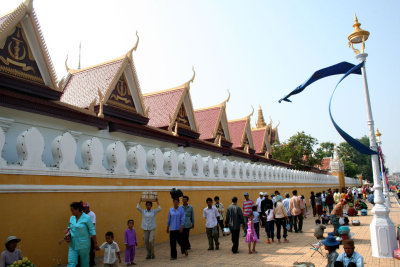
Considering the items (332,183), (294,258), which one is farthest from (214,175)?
(332,183)

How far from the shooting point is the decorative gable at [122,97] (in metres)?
12.3

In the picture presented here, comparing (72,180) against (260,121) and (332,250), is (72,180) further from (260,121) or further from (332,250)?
(260,121)

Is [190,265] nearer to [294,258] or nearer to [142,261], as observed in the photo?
[142,261]

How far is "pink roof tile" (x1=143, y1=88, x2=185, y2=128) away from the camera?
618 inches

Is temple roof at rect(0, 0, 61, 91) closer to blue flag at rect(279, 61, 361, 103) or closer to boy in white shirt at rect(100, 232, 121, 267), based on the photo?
boy in white shirt at rect(100, 232, 121, 267)

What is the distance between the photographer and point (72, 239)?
17.5 ft

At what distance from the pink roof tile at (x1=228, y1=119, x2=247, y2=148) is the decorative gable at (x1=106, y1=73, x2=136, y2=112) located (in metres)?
11.9

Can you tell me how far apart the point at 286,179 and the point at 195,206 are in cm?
1170

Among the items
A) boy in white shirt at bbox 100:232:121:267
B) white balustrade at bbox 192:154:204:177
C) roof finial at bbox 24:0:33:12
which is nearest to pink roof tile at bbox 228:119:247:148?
white balustrade at bbox 192:154:204:177

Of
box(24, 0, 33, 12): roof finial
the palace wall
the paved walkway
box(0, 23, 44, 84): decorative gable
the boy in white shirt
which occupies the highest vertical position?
box(24, 0, 33, 12): roof finial

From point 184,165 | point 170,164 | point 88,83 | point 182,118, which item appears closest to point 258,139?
point 182,118

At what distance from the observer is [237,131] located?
81.7 ft

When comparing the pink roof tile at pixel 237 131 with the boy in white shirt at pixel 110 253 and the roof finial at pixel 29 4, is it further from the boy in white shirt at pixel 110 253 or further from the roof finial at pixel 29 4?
the boy in white shirt at pixel 110 253

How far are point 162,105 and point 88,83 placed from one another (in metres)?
4.45
